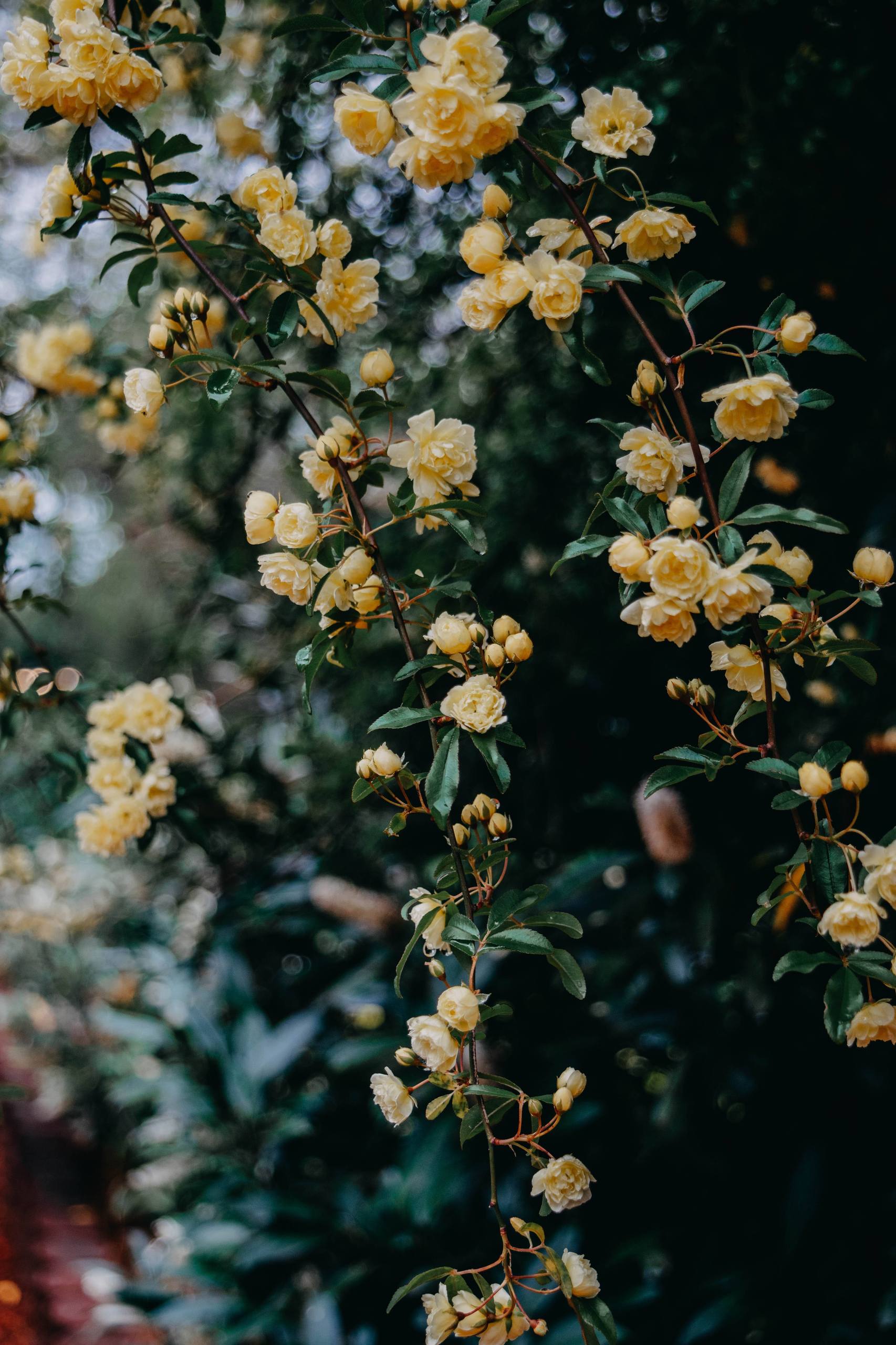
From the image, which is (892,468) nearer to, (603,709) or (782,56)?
(782,56)

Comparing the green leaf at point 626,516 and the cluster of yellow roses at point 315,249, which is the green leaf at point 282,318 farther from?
the green leaf at point 626,516

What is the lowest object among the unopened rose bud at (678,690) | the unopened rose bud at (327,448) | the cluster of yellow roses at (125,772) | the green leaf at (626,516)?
the cluster of yellow roses at (125,772)

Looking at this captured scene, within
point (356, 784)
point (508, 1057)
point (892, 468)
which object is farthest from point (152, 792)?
point (892, 468)

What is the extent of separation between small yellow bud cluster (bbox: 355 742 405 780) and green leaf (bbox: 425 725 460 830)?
0.03 meters

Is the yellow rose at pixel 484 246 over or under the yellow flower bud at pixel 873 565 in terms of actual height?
over

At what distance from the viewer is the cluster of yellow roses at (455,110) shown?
58 centimetres

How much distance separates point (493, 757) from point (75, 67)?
0.65 m

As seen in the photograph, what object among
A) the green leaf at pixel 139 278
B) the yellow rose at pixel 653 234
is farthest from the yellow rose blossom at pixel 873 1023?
the green leaf at pixel 139 278

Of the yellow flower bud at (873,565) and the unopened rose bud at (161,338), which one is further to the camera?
the unopened rose bud at (161,338)

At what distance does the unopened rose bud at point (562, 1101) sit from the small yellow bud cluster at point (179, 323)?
0.69 m

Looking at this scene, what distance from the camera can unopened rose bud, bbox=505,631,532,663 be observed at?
719 mm

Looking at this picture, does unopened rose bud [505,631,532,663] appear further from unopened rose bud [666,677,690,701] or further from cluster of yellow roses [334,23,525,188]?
cluster of yellow roses [334,23,525,188]

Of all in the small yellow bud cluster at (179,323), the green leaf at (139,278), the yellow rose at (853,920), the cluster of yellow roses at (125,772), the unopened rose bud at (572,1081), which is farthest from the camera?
the cluster of yellow roses at (125,772)

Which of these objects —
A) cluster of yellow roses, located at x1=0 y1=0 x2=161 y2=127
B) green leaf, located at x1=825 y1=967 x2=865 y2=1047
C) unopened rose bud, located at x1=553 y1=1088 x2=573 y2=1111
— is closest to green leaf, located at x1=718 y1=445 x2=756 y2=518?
green leaf, located at x1=825 y1=967 x2=865 y2=1047
